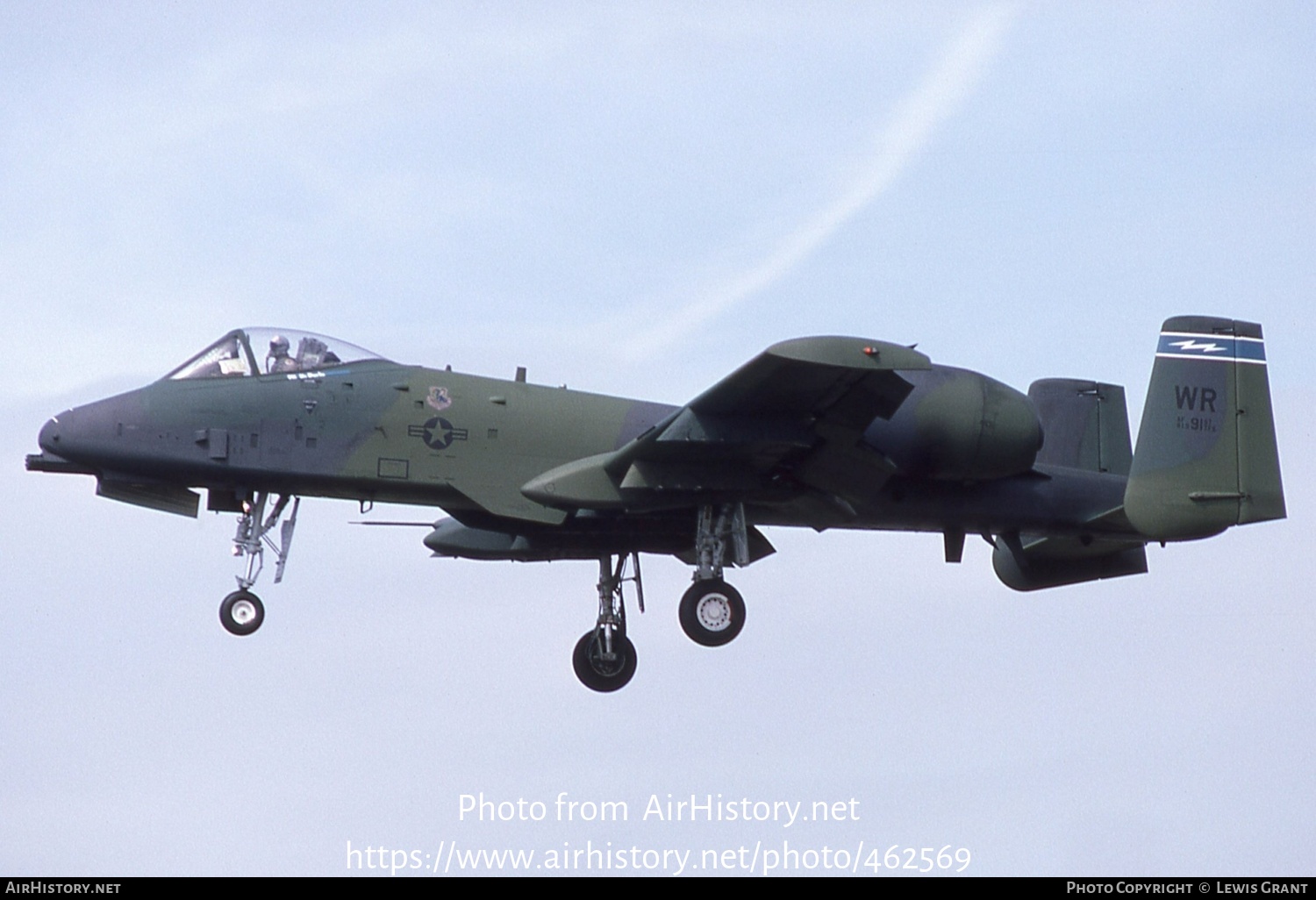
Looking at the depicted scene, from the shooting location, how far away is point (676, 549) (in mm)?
21578

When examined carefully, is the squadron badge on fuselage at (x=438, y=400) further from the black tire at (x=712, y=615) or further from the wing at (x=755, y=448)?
the black tire at (x=712, y=615)

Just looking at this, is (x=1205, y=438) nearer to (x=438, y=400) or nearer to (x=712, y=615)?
(x=712, y=615)

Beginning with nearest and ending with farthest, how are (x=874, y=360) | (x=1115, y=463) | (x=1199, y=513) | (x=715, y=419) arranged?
(x=874, y=360)
(x=715, y=419)
(x=1199, y=513)
(x=1115, y=463)

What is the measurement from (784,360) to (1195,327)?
20.6 feet

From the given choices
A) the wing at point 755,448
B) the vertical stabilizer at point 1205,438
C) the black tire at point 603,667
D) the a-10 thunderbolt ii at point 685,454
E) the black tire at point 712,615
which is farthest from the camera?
the black tire at point 603,667

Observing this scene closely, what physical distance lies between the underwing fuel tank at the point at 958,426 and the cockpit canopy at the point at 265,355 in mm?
5810

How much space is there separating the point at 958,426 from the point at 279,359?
729 cm

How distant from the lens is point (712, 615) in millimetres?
19859

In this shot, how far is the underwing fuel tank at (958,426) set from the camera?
65.2 ft

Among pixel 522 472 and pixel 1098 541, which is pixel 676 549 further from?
pixel 1098 541

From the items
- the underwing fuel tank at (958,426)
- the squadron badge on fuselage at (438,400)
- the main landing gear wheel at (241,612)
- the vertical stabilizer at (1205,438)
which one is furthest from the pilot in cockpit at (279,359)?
the vertical stabilizer at (1205,438)

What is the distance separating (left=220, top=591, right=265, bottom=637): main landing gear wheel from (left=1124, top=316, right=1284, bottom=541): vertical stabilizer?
31.8 ft

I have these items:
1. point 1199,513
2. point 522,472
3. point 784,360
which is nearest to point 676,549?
point 522,472

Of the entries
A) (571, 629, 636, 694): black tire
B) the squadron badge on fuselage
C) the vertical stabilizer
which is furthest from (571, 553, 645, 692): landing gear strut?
the vertical stabilizer
